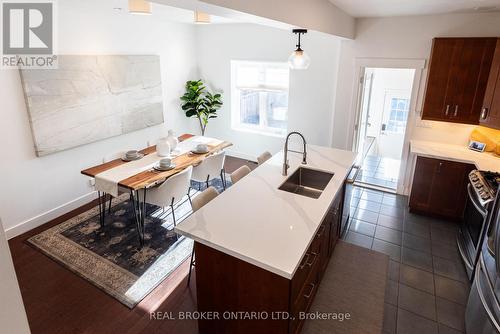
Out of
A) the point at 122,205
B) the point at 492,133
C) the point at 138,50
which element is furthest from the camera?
the point at 138,50

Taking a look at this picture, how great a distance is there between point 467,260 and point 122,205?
4113mm

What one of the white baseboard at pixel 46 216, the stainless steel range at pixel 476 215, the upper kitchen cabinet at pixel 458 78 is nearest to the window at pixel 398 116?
the upper kitchen cabinet at pixel 458 78

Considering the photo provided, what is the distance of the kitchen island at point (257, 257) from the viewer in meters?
→ 1.80

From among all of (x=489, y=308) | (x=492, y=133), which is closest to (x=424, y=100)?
(x=492, y=133)

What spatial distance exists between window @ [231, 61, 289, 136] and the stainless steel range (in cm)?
315

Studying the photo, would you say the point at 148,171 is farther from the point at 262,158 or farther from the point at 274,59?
the point at 274,59

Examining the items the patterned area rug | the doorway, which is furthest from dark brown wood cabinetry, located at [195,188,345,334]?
the doorway

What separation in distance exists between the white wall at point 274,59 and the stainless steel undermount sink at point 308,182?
217 cm

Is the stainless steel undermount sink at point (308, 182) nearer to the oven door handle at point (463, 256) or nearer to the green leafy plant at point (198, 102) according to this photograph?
the oven door handle at point (463, 256)

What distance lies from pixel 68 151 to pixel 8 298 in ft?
12.0

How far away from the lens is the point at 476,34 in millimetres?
3646

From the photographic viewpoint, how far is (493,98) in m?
3.34

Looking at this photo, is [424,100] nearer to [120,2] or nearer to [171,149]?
[171,149]

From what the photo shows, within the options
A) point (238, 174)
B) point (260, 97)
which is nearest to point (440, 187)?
point (238, 174)
